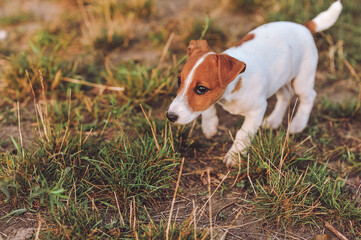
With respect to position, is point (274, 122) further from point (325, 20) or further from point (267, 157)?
point (325, 20)

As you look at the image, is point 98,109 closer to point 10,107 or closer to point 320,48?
point 10,107

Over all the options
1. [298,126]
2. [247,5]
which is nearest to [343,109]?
[298,126]

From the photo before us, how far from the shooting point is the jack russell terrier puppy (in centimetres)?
265

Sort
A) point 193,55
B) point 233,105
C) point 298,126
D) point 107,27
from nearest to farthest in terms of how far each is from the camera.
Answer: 1. point 193,55
2. point 233,105
3. point 298,126
4. point 107,27

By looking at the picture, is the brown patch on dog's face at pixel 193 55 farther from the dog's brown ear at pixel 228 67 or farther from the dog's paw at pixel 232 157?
the dog's paw at pixel 232 157

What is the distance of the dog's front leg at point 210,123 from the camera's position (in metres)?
3.41

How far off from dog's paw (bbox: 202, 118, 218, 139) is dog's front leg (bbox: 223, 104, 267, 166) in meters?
0.34

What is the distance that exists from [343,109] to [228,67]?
86.3 inches

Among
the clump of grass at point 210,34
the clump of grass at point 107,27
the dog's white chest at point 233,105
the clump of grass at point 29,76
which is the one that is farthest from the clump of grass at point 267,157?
the clump of grass at point 107,27

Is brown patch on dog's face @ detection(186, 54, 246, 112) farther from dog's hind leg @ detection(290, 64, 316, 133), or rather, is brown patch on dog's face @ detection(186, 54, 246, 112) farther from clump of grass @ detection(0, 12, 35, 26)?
clump of grass @ detection(0, 12, 35, 26)

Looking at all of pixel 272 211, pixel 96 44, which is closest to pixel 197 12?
pixel 96 44

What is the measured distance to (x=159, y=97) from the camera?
4.17 metres

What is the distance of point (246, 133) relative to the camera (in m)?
3.23

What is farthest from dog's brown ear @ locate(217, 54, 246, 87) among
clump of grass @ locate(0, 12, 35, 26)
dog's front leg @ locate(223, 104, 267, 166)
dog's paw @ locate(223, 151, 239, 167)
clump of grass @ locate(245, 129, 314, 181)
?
clump of grass @ locate(0, 12, 35, 26)
